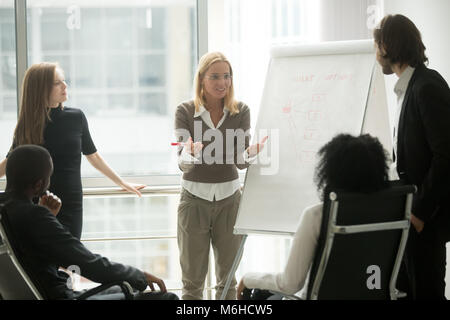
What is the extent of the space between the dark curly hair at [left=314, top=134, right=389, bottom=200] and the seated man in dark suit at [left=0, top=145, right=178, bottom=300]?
78 centimetres

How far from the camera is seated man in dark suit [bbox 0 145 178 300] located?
74.4 inches

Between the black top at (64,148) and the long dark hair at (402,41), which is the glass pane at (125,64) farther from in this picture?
the long dark hair at (402,41)

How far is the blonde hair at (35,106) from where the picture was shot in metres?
2.71

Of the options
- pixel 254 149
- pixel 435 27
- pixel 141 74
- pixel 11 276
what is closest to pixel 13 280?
pixel 11 276

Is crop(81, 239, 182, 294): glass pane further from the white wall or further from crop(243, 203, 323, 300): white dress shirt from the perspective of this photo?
crop(243, 203, 323, 300): white dress shirt

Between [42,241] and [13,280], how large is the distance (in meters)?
0.18

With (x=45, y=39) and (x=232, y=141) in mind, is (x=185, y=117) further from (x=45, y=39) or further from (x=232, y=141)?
(x=45, y=39)

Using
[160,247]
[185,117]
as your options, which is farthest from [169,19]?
[160,247]

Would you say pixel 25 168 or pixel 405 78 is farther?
pixel 405 78

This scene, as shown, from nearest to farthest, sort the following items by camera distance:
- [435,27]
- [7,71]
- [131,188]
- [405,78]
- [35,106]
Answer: [405,78] → [35,106] → [435,27] → [131,188] → [7,71]

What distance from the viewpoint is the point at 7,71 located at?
376 cm

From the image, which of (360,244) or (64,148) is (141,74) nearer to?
(64,148)

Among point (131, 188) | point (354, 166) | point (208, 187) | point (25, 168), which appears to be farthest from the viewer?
point (131, 188)

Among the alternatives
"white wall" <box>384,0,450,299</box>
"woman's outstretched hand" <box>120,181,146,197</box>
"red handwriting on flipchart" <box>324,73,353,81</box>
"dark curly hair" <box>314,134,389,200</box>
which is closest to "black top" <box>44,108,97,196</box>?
"woman's outstretched hand" <box>120,181,146,197</box>
